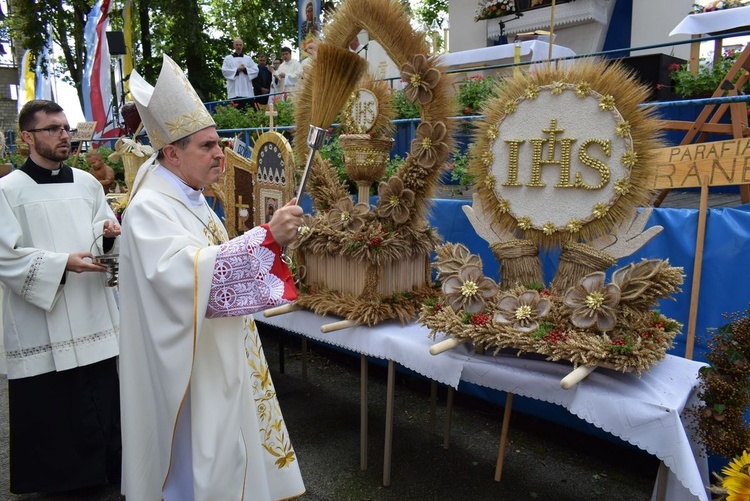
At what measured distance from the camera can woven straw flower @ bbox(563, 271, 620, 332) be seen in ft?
6.00

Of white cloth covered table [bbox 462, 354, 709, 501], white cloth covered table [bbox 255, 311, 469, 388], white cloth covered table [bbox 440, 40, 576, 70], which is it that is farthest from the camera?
white cloth covered table [bbox 440, 40, 576, 70]

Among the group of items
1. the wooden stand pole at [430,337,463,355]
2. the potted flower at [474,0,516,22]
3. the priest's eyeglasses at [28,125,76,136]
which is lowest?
the wooden stand pole at [430,337,463,355]

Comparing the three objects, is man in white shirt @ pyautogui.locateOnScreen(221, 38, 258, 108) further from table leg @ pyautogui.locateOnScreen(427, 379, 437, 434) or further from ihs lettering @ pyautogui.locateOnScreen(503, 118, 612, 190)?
ihs lettering @ pyautogui.locateOnScreen(503, 118, 612, 190)

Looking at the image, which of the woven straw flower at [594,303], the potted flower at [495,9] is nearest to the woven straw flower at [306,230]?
the woven straw flower at [594,303]

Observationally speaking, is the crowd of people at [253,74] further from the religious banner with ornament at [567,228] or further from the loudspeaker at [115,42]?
the religious banner with ornament at [567,228]

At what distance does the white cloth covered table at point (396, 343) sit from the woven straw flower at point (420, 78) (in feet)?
3.38

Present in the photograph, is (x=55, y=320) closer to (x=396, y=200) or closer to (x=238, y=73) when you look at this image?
(x=396, y=200)

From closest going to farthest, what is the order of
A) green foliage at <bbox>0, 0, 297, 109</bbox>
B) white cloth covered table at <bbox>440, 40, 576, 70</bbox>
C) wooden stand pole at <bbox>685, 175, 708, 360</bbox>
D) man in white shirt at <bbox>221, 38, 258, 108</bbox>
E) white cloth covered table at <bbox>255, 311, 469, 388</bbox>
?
1. white cloth covered table at <bbox>255, 311, 469, 388</bbox>
2. wooden stand pole at <bbox>685, 175, 708, 360</bbox>
3. white cloth covered table at <bbox>440, 40, 576, 70</bbox>
4. man in white shirt at <bbox>221, 38, 258, 108</bbox>
5. green foliage at <bbox>0, 0, 297, 109</bbox>

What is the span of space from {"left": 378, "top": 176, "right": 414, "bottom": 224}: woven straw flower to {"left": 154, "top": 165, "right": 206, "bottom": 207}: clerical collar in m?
0.85

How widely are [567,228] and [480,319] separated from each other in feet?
1.60

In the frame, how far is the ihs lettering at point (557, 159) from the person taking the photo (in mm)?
2019

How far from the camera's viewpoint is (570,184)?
2.10m

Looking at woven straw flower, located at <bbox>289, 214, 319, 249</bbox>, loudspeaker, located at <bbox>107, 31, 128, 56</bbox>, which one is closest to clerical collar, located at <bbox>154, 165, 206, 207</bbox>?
woven straw flower, located at <bbox>289, 214, 319, 249</bbox>

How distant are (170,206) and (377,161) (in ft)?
3.79
